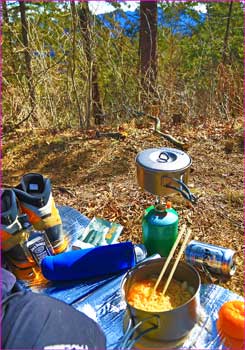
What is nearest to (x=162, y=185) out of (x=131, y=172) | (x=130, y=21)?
(x=131, y=172)

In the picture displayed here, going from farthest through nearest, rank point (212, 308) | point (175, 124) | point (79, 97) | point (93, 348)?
point (79, 97), point (175, 124), point (212, 308), point (93, 348)

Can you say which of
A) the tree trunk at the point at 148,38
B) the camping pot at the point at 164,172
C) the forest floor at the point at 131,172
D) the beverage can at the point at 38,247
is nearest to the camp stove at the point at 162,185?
the camping pot at the point at 164,172

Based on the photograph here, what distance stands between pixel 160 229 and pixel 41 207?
1.76 feet

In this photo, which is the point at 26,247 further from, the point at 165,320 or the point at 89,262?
the point at 165,320

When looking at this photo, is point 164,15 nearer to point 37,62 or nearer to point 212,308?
point 37,62

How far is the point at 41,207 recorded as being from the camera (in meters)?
1.51

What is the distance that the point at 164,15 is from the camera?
186 inches

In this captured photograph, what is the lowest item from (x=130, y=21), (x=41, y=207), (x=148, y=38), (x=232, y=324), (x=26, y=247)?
(x=232, y=324)

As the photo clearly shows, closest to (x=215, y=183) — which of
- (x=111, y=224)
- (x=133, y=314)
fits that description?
(x=111, y=224)

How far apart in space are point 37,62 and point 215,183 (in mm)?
2470

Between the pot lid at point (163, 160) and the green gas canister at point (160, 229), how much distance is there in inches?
9.4

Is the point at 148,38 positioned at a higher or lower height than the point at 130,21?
lower

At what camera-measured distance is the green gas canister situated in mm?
1531

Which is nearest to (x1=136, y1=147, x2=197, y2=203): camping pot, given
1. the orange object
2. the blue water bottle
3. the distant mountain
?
the blue water bottle
